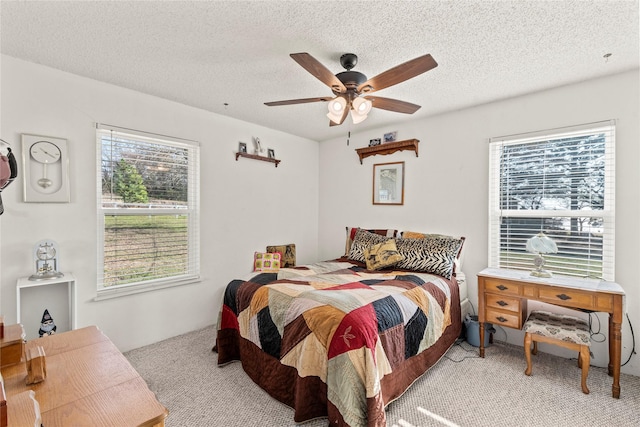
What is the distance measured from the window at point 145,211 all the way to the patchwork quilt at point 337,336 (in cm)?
101

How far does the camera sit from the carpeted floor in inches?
72.0

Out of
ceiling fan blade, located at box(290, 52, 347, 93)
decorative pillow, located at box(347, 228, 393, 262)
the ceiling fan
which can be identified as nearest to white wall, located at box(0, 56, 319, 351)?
decorative pillow, located at box(347, 228, 393, 262)

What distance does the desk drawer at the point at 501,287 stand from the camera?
96.1 inches

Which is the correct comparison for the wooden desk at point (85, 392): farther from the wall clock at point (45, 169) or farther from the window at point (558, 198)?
the window at point (558, 198)

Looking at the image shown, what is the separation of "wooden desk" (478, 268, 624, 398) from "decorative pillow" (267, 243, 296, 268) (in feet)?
7.97

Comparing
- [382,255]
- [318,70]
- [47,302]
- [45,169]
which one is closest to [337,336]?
[382,255]

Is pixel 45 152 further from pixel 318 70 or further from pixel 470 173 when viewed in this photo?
pixel 470 173

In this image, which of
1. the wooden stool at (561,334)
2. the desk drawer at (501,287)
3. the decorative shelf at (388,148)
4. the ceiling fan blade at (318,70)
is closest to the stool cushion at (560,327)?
the wooden stool at (561,334)

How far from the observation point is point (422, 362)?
2.21 meters

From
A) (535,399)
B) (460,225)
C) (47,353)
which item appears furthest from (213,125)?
(535,399)

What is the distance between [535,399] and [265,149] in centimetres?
362

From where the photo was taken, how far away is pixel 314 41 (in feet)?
6.29

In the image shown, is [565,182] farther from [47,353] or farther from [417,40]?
[47,353]

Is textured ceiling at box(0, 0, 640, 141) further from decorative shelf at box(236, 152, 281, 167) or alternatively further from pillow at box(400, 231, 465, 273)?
pillow at box(400, 231, 465, 273)
